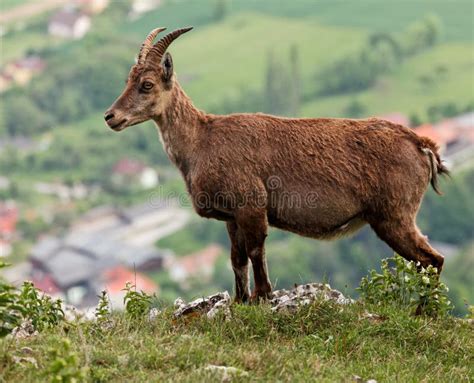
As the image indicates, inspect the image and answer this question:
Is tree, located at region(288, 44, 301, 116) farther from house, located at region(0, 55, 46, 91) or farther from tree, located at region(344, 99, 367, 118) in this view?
A: house, located at region(0, 55, 46, 91)

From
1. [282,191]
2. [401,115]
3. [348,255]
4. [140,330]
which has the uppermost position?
[282,191]

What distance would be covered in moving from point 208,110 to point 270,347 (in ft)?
458

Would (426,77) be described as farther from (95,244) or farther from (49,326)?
(49,326)

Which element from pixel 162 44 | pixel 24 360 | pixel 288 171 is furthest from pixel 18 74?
pixel 24 360

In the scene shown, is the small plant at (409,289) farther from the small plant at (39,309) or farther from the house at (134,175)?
the house at (134,175)

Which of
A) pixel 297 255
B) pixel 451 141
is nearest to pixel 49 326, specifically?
pixel 297 255

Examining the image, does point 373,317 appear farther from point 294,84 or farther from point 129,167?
point 294,84

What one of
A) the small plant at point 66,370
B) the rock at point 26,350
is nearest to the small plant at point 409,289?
the rock at point 26,350

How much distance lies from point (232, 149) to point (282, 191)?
873 millimetres

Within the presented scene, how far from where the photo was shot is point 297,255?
376ft

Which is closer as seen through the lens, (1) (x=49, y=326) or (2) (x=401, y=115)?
(1) (x=49, y=326)

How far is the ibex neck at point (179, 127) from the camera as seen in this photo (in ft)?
43.8

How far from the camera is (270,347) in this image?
11109mm

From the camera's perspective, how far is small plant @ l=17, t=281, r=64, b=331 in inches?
470
